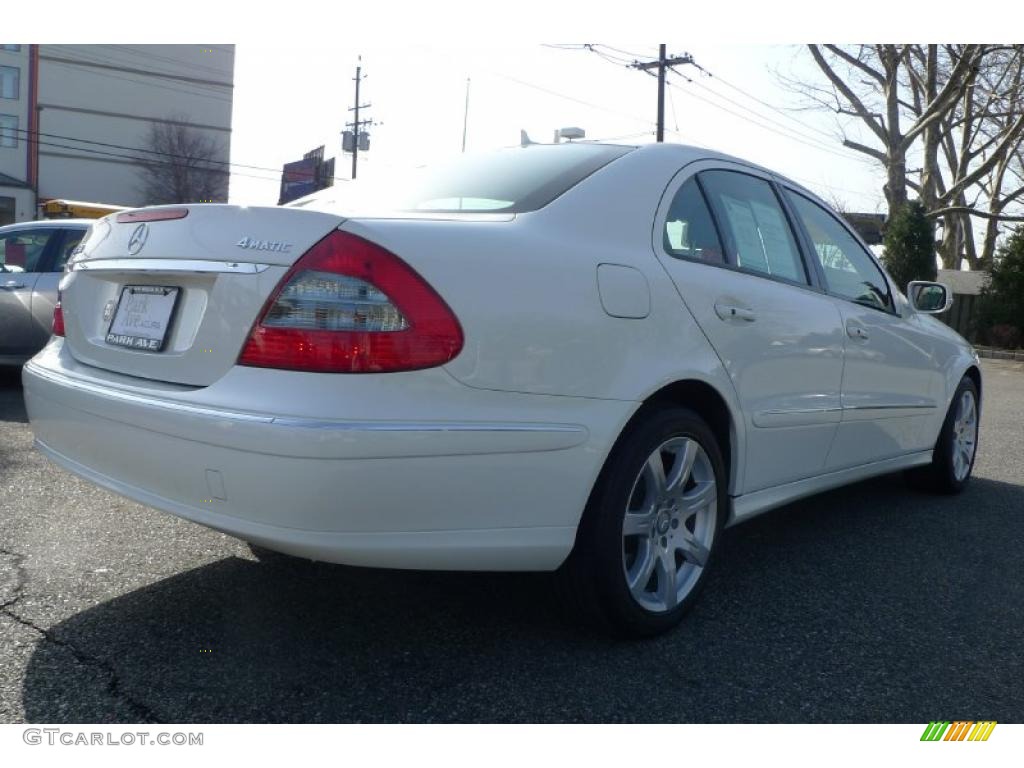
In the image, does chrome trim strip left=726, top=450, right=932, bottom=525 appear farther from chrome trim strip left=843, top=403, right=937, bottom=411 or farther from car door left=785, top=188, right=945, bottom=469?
chrome trim strip left=843, top=403, right=937, bottom=411

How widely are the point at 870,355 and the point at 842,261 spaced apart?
17.2 inches

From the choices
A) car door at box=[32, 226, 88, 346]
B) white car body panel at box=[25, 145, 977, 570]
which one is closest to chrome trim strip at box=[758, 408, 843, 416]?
white car body panel at box=[25, 145, 977, 570]

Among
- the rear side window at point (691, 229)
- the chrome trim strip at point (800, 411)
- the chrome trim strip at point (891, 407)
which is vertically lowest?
the chrome trim strip at point (891, 407)

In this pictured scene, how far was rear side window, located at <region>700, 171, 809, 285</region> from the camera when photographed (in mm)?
3309

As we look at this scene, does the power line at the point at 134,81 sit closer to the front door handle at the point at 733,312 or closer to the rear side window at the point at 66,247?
the rear side window at the point at 66,247

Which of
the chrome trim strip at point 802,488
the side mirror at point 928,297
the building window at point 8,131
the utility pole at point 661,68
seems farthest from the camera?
the building window at point 8,131

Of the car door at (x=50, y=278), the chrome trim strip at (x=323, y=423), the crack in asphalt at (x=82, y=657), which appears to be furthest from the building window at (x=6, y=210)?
the chrome trim strip at (x=323, y=423)

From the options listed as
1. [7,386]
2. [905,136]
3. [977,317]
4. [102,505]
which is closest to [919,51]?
[905,136]

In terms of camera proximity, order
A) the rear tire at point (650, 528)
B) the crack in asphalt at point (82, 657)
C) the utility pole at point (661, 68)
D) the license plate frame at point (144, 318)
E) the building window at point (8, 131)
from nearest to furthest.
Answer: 1. the crack in asphalt at point (82, 657)
2. the license plate frame at point (144, 318)
3. the rear tire at point (650, 528)
4. the utility pole at point (661, 68)
5. the building window at point (8, 131)

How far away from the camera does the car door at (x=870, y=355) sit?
12.7 feet

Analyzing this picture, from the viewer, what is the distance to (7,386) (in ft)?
25.9

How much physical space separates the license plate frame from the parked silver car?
17.0 ft

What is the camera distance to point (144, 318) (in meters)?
2.59

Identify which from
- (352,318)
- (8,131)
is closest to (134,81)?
(8,131)
